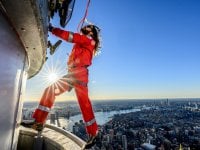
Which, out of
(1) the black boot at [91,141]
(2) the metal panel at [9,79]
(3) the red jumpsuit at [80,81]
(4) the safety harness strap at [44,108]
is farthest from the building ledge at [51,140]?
(2) the metal panel at [9,79]

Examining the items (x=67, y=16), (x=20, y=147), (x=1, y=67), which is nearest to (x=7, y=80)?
(x=1, y=67)

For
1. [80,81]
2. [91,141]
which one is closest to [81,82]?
[80,81]

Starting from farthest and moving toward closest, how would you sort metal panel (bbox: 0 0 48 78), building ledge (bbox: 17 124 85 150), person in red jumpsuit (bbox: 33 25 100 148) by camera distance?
building ledge (bbox: 17 124 85 150) < person in red jumpsuit (bbox: 33 25 100 148) < metal panel (bbox: 0 0 48 78)

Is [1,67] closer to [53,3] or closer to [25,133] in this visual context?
[53,3]

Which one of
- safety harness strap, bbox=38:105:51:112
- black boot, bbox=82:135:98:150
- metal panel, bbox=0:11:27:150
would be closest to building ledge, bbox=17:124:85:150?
black boot, bbox=82:135:98:150

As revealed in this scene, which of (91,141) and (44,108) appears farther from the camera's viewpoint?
(91,141)

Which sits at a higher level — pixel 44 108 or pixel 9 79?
pixel 9 79

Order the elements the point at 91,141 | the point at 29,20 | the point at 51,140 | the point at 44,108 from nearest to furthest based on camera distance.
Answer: the point at 29,20
the point at 44,108
the point at 91,141
the point at 51,140

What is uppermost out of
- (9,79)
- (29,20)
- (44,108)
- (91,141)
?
(29,20)

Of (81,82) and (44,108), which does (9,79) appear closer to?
(44,108)

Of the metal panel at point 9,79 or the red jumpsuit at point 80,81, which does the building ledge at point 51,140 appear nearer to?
the red jumpsuit at point 80,81

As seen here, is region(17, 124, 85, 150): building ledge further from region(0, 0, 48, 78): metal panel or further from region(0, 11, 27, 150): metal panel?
region(0, 0, 48, 78): metal panel
